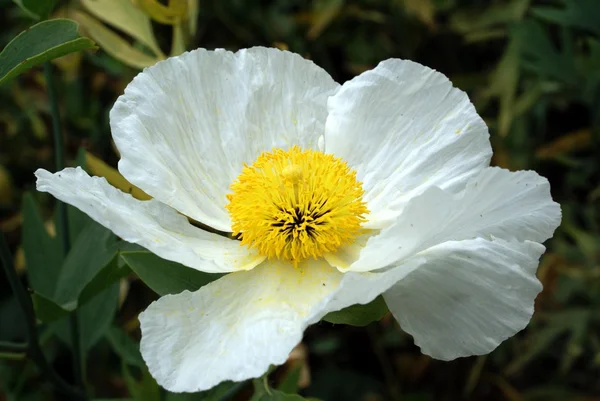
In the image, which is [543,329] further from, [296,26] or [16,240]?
Answer: [16,240]

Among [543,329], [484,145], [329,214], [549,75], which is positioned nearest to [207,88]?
[329,214]

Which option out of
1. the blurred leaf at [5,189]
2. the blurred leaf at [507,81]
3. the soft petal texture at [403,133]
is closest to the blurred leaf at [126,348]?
the soft petal texture at [403,133]

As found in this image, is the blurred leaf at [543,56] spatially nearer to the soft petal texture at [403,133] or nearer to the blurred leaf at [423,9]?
the blurred leaf at [423,9]

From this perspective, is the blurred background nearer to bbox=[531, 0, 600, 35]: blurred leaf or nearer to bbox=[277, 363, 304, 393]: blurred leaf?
bbox=[531, 0, 600, 35]: blurred leaf

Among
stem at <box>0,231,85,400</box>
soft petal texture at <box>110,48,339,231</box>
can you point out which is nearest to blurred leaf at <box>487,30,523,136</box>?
soft petal texture at <box>110,48,339,231</box>

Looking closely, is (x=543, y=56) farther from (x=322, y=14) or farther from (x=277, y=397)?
(x=277, y=397)

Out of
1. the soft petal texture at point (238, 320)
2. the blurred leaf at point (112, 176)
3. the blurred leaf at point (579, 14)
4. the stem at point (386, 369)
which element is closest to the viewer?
the soft petal texture at point (238, 320)

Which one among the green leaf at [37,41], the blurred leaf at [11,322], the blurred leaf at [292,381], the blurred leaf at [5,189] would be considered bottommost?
the blurred leaf at [11,322]
